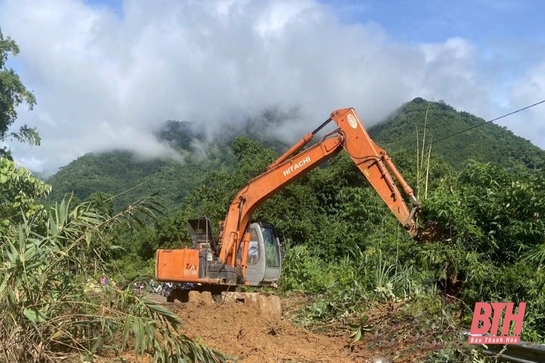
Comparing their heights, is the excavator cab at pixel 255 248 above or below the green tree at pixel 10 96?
below

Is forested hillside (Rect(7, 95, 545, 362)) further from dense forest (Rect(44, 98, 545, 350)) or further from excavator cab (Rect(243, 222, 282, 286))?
excavator cab (Rect(243, 222, 282, 286))

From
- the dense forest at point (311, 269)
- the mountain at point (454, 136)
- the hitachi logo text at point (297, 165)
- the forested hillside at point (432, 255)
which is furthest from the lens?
the mountain at point (454, 136)

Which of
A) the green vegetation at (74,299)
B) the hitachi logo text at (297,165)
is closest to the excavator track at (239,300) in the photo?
the hitachi logo text at (297,165)

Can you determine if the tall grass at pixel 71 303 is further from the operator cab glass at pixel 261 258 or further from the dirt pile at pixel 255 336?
the operator cab glass at pixel 261 258

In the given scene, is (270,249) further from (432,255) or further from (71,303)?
(71,303)

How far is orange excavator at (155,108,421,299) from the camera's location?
1016 cm

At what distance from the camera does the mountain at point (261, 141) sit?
34.0m

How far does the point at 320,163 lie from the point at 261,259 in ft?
7.42

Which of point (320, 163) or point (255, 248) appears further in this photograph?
point (255, 248)

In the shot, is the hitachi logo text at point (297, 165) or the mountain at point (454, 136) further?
the mountain at point (454, 136)

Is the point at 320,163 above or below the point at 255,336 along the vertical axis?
above

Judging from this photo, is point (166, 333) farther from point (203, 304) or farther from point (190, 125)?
point (190, 125)

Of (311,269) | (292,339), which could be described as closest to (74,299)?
(292,339)

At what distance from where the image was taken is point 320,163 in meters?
10.7
